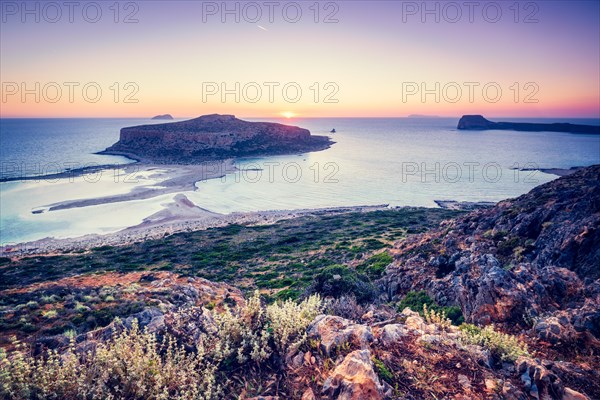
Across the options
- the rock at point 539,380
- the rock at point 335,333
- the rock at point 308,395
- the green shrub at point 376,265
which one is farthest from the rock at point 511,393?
the green shrub at point 376,265

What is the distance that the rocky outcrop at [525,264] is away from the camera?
9.09 m

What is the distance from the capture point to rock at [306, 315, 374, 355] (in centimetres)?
557

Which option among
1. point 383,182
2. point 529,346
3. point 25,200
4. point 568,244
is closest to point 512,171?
point 383,182

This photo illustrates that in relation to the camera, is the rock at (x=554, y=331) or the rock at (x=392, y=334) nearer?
the rock at (x=392, y=334)

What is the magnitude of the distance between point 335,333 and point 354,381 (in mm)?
1401

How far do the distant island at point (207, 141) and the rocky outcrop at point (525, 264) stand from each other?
102162 millimetres

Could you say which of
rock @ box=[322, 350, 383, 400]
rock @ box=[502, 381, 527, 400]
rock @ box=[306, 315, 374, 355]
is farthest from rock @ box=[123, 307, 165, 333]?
rock @ box=[502, 381, 527, 400]

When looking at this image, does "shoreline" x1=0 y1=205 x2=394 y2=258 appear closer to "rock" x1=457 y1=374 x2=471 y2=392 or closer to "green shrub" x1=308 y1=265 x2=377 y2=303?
"green shrub" x1=308 y1=265 x2=377 y2=303

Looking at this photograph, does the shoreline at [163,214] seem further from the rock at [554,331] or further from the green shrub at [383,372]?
the rock at [554,331]

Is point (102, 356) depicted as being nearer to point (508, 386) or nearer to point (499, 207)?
point (508, 386)

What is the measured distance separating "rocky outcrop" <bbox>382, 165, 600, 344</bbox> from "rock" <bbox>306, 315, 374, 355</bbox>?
464 centimetres

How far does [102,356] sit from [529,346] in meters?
8.24

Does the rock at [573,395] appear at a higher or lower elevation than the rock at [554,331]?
higher

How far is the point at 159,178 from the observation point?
267ft
